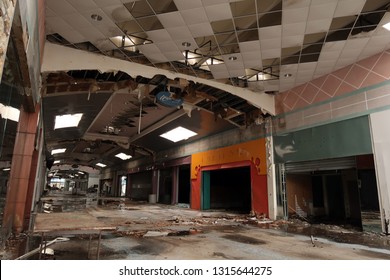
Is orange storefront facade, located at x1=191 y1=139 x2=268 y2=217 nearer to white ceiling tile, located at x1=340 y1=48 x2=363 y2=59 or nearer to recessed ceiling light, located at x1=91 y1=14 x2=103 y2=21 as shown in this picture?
Answer: white ceiling tile, located at x1=340 y1=48 x2=363 y2=59

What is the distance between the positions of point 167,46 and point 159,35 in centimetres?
44

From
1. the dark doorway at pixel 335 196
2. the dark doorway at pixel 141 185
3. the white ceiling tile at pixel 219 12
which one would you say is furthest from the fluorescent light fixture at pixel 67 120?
the dark doorway at pixel 335 196

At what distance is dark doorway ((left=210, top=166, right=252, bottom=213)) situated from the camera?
1416 cm

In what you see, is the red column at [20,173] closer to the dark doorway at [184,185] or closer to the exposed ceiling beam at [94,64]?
the exposed ceiling beam at [94,64]

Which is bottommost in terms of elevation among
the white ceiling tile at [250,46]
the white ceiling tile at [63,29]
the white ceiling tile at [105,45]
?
the white ceiling tile at [63,29]

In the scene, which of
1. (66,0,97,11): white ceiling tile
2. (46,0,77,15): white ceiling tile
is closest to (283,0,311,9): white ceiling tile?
(66,0,97,11): white ceiling tile

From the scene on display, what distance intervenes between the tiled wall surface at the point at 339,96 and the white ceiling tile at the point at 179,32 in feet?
A: 14.2

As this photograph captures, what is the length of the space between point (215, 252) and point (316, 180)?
6.79 meters

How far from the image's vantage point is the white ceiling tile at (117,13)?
188 inches

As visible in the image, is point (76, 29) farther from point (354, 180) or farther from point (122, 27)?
point (354, 180)

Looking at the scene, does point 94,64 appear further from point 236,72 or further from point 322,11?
point 322,11

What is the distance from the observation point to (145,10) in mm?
4918

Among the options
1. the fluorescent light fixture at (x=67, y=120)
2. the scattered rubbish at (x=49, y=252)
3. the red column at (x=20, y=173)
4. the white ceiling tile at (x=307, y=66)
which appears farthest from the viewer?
the fluorescent light fixture at (x=67, y=120)

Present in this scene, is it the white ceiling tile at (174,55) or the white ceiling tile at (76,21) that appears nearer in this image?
the white ceiling tile at (76,21)
